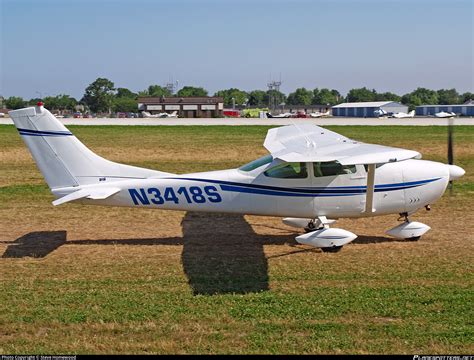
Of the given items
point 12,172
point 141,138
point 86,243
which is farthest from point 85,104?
point 86,243

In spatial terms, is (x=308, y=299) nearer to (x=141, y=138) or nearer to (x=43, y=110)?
(x=43, y=110)

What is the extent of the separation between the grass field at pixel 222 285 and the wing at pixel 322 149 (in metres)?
1.83

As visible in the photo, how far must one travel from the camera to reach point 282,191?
11.7 metres

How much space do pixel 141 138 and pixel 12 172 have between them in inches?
649

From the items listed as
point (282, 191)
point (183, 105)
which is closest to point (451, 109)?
point (183, 105)

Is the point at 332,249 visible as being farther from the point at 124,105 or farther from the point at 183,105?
the point at 124,105

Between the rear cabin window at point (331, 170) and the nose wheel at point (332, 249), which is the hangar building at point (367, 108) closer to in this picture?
the rear cabin window at point (331, 170)

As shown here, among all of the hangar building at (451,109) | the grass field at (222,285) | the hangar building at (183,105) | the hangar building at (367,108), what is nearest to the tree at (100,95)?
→ the hangar building at (183,105)

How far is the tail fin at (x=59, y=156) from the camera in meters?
11.6

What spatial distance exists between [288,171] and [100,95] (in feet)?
517

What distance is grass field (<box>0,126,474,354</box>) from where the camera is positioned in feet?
23.4

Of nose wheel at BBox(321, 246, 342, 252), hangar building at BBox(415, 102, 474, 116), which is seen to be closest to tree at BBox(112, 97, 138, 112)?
hangar building at BBox(415, 102, 474, 116)

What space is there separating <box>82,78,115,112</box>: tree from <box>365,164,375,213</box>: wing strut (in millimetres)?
155352

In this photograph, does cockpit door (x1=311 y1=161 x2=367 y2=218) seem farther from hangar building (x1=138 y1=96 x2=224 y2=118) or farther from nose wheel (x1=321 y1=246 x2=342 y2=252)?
hangar building (x1=138 y1=96 x2=224 y2=118)
